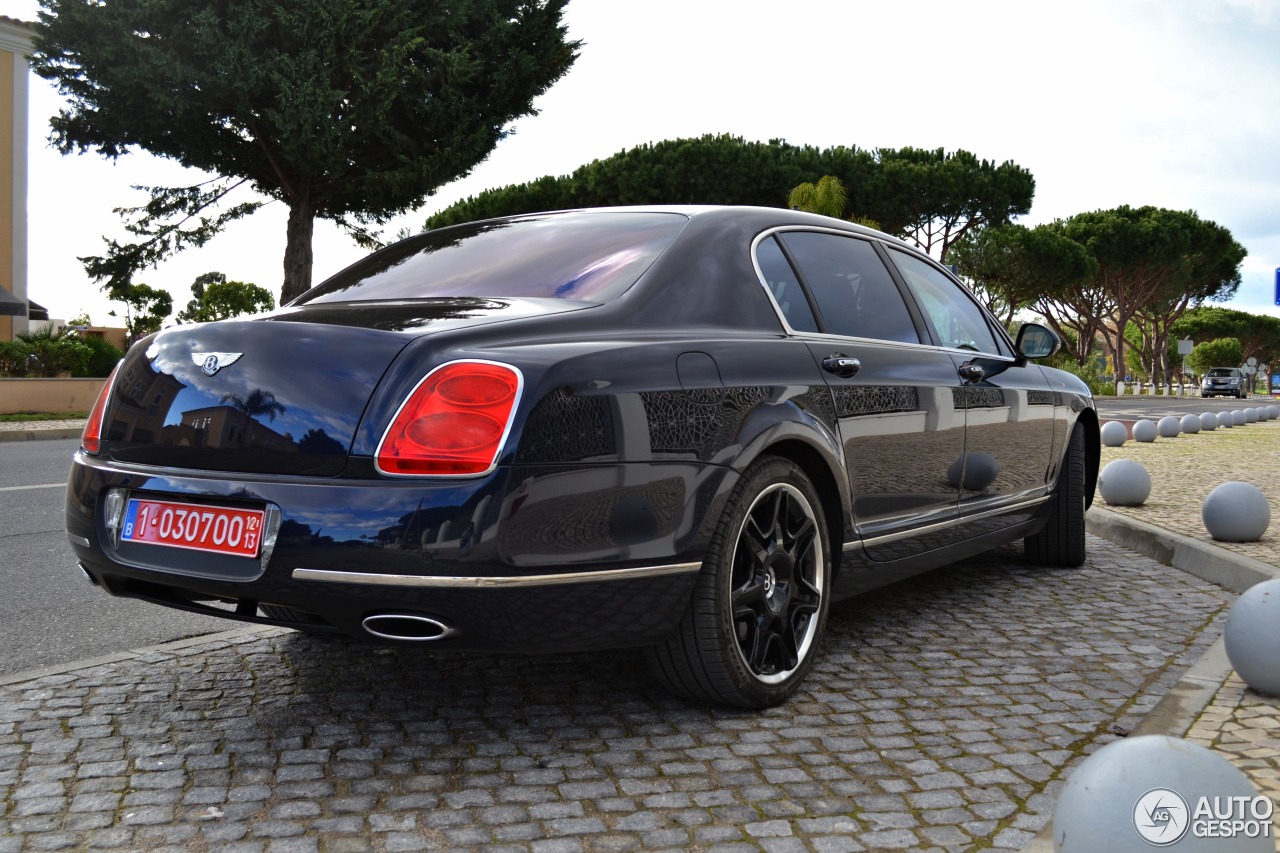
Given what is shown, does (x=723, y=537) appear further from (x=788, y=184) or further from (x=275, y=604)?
(x=788, y=184)

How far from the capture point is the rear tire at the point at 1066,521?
5984 millimetres

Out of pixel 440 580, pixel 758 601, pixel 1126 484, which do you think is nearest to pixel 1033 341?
pixel 758 601

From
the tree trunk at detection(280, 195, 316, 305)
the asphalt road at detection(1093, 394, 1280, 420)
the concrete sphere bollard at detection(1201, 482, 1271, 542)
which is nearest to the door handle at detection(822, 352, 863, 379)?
the concrete sphere bollard at detection(1201, 482, 1271, 542)

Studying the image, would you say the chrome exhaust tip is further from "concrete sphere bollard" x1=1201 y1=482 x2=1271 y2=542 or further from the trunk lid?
"concrete sphere bollard" x1=1201 y1=482 x2=1271 y2=542

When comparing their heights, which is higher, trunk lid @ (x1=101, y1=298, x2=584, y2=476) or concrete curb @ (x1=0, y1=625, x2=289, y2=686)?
trunk lid @ (x1=101, y1=298, x2=584, y2=476)

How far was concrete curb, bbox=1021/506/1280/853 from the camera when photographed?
3.39 m

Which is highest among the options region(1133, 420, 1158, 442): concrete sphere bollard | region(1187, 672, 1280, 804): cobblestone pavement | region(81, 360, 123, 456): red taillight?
region(81, 360, 123, 456): red taillight

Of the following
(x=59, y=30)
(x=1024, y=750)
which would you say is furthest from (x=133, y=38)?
(x=1024, y=750)

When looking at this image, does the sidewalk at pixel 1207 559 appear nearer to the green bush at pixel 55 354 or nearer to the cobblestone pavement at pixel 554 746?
the cobblestone pavement at pixel 554 746

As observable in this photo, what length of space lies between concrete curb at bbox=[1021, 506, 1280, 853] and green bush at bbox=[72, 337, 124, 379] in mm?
20734

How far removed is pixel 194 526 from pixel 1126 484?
682 centimetres

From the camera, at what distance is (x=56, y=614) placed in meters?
4.98

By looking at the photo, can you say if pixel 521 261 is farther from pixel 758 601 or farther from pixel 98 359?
pixel 98 359

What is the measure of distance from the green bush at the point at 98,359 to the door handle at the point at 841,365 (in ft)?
73.3
